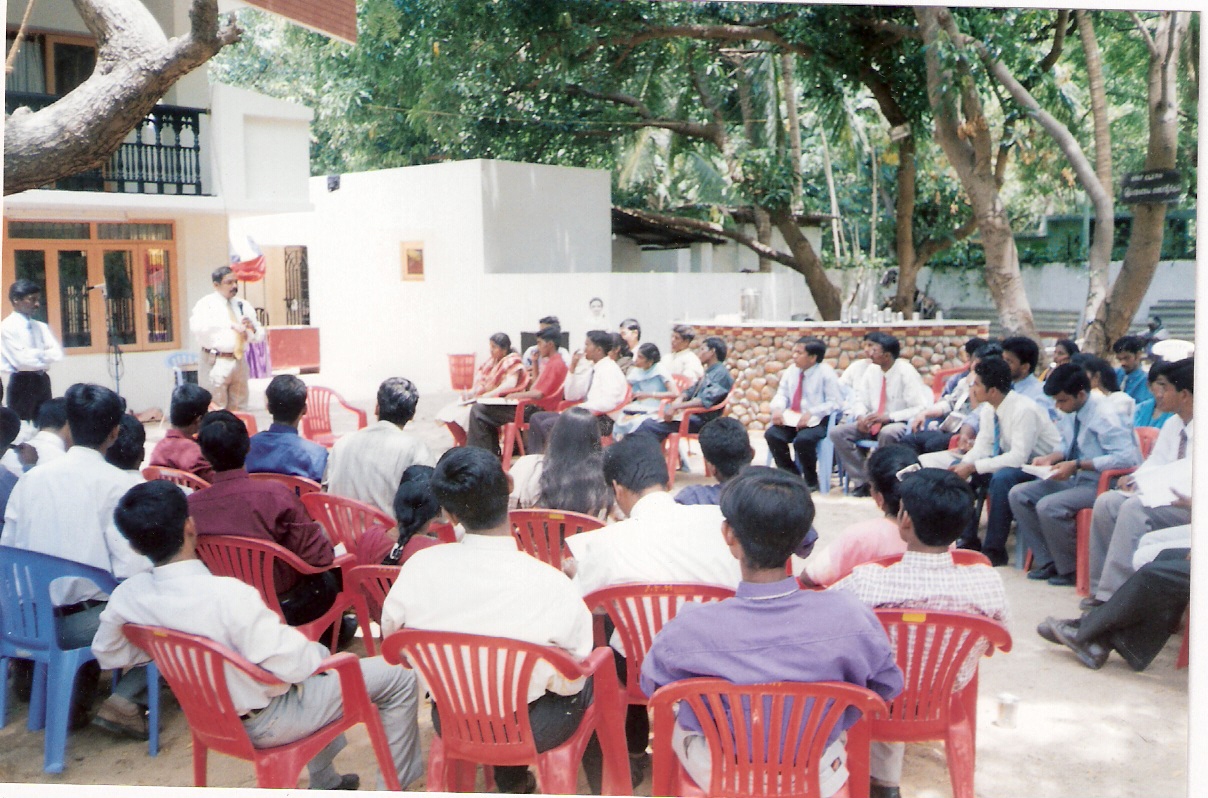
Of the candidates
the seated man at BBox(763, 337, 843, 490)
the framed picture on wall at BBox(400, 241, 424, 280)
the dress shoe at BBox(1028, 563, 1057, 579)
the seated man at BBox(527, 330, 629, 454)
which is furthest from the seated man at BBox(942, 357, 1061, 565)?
the framed picture on wall at BBox(400, 241, 424, 280)

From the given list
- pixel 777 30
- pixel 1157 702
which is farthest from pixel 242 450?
pixel 777 30

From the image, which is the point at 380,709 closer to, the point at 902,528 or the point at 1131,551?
the point at 902,528

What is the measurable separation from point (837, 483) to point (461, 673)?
5549mm

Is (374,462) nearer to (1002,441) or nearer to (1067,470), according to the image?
(1002,441)

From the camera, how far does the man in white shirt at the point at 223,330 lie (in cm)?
802

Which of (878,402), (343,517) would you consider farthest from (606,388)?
(343,517)

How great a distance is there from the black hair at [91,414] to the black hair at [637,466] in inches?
69.7

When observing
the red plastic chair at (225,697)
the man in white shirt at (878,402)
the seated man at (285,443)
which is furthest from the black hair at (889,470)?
the man in white shirt at (878,402)

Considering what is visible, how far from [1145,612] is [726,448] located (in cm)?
169

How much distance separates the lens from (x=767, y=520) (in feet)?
7.88

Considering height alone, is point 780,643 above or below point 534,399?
below

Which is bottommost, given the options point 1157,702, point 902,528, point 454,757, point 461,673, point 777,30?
point 1157,702

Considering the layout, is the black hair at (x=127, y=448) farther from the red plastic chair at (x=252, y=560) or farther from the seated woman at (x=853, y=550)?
the seated woman at (x=853, y=550)

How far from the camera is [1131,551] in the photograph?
14.3 ft
